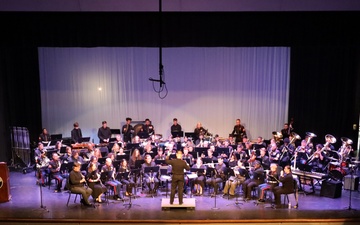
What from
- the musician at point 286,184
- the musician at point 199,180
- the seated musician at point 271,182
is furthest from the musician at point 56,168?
the musician at point 286,184

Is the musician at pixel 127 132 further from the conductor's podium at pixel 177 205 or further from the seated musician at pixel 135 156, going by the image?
the conductor's podium at pixel 177 205

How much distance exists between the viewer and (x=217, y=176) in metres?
13.1

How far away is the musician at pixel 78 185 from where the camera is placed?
39.1ft

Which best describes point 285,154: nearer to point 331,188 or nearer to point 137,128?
point 331,188

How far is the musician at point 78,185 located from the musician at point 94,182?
169 millimetres

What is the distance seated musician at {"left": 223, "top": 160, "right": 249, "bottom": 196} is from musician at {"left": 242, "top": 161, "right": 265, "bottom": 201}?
230mm

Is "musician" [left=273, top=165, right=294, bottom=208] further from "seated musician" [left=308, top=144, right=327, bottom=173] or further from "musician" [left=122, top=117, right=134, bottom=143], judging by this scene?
"musician" [left=122, top=117, right=134, bottom=143]

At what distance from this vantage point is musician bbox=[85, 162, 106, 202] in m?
12.2

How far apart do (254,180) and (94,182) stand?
16.1ft

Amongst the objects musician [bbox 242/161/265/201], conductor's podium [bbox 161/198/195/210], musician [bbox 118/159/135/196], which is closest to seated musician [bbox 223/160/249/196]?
musician [bbox 242/161/265/201]

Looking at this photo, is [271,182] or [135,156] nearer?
[271,182]

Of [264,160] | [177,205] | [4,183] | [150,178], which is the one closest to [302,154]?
[264,160]

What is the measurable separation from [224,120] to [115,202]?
861 centimetres

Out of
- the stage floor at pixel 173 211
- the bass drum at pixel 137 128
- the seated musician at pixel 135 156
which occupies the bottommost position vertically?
the stage floor at pixel 173 211
